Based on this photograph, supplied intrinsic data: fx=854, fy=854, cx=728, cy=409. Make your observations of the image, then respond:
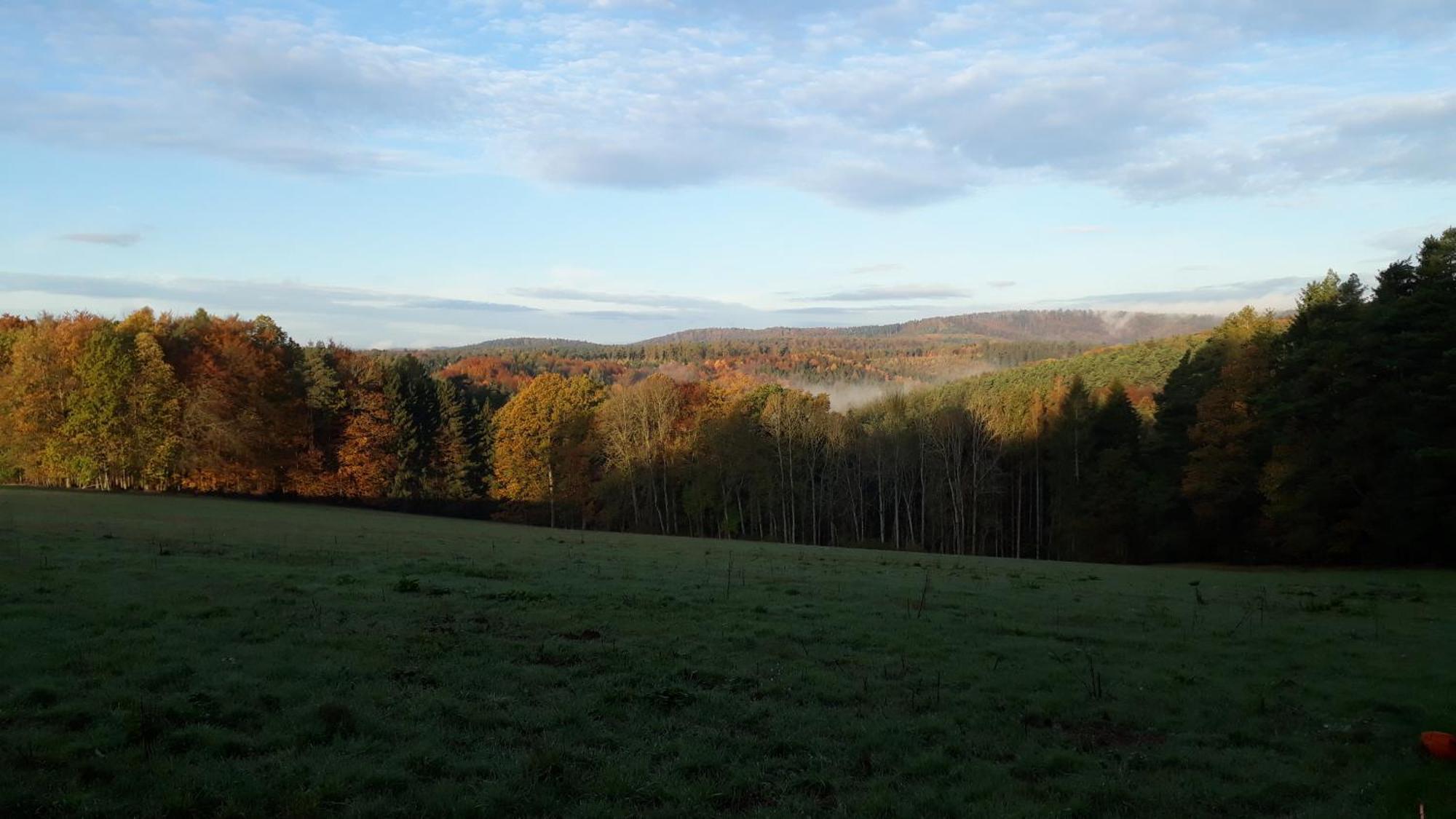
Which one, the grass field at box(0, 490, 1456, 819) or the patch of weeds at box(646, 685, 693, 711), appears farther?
the patch of weeds at box(646, 685, 693, 711)

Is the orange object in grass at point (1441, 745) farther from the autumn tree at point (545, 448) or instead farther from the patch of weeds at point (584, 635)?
the autumn tree at point (545, 448)

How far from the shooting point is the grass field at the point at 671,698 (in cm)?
755

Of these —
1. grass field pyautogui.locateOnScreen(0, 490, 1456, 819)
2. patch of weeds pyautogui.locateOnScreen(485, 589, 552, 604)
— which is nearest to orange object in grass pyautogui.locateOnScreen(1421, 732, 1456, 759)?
grass field pyautogui.locateOnScreen(0, 490, 1456, 819)

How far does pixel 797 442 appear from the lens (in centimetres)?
7325

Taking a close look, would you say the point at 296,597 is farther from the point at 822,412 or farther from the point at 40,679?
the point at 822,412

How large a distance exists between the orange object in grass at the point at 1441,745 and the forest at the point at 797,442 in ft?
113

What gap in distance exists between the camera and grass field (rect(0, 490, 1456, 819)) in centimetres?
755

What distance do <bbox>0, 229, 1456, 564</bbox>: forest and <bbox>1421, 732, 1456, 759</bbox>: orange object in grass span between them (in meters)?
34.4

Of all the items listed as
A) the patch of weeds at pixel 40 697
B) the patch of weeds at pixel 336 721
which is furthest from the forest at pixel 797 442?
the patch of weeds at pixel 40 697

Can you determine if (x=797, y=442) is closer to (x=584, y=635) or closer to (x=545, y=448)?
(x=545, y=448)

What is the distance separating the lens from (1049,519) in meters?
73.1

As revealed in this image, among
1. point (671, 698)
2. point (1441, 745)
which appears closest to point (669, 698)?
point (671, 698)

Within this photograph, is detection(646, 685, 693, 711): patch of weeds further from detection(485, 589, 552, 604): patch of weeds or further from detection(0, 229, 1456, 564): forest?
detection(0, 229, 1456, 564): forest

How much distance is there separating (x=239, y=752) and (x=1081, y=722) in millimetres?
9188
